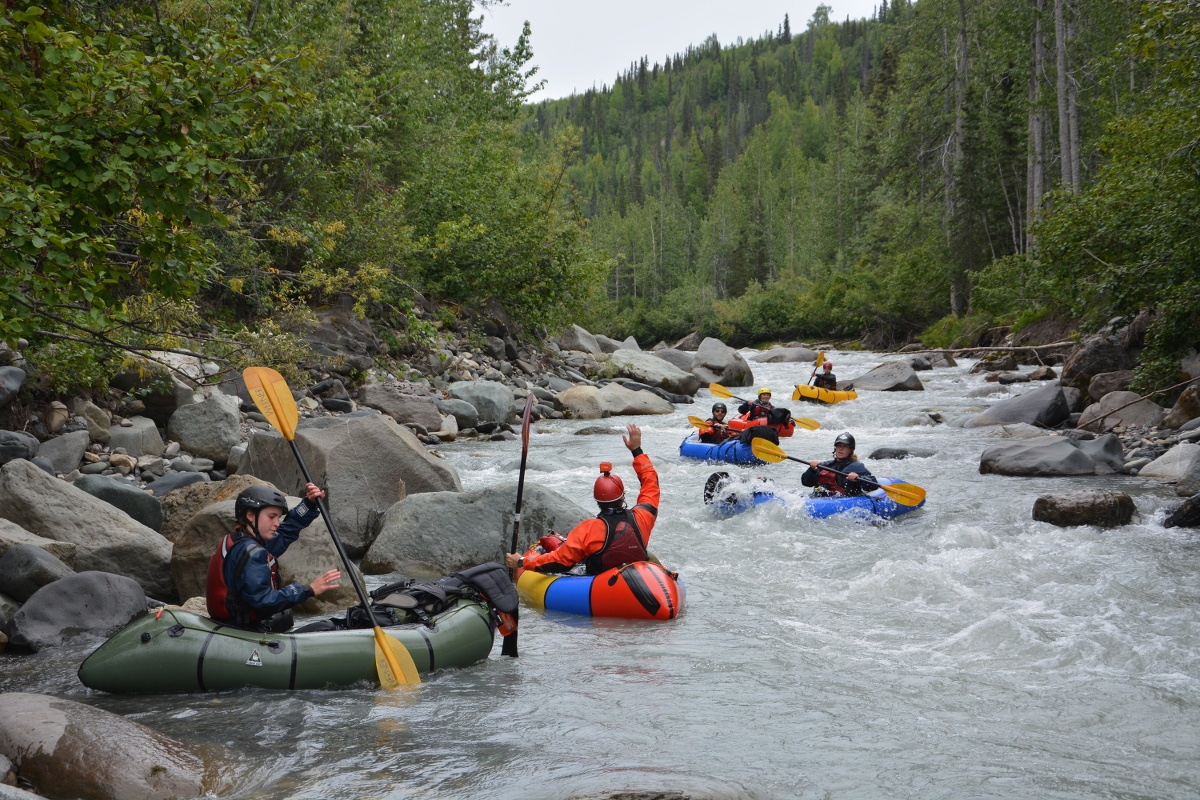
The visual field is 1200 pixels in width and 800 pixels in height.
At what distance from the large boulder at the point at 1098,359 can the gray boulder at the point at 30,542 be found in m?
14.9

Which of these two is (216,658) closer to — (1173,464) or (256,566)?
(256,566)

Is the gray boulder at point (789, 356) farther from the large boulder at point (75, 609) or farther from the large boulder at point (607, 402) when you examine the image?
the large boulder at point (75, 609)

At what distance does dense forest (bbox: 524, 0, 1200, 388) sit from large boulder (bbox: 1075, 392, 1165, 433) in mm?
829

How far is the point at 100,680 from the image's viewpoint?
4.81 meters

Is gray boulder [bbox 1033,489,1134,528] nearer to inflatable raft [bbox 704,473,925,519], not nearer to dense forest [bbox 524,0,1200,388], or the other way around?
inflatable raft [bbox 704,473,925,519]

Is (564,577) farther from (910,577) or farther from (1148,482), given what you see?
(1148,482)

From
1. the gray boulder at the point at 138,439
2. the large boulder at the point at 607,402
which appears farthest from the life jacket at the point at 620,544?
the large boulder at the point at 607,402

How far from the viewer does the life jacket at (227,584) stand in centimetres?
500

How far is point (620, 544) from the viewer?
22.6 ft

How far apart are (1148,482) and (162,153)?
34.3 feet

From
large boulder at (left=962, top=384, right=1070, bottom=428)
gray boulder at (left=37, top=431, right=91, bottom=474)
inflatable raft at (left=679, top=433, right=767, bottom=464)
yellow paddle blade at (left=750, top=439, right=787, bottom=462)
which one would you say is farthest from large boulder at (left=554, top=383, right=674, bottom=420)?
gray boulder at (left=37, top=431, right=91, bottom=474)

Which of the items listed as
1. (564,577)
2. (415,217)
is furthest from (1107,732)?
(415,217)

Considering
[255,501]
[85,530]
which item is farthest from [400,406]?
[255,501]

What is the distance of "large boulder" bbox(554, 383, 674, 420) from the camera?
18125 mm
